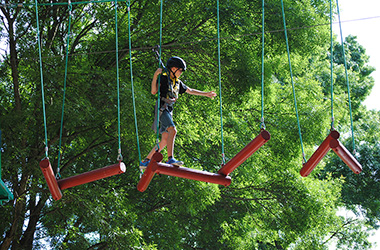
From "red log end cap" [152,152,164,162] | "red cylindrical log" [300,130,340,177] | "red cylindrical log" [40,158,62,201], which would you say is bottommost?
"red cylindrical log" [300,130,340,177]

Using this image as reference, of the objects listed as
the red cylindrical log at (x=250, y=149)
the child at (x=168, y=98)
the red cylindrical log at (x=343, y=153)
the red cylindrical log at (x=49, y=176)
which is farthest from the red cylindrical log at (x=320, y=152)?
the red cylindrical log at (x=49, y=176)

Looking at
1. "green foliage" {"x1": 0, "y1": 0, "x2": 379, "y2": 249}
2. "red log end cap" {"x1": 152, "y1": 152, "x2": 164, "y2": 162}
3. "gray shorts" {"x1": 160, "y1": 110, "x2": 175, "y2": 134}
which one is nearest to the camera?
"red log end cap" {"x1": 152, "y1": 152, "x2": 164, "y2": 162}

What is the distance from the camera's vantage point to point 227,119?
1346cm

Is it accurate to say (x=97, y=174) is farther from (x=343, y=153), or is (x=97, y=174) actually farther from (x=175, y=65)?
(x=343, y=153)

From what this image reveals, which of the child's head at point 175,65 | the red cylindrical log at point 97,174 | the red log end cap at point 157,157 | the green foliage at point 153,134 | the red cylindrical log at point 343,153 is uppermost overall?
the green foliage at point 153,134

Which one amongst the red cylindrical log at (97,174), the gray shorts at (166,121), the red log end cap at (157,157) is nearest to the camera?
the red log end cap at (157,157)

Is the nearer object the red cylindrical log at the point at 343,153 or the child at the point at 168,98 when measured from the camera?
the red cylindrical log at the point at 343,153

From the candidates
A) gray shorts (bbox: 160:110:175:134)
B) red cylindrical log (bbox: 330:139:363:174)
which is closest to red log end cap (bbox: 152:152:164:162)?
gray shorts (bbox: 160:110:175:134)

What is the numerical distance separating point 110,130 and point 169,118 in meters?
5.10

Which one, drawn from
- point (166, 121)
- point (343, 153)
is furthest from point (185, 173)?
point (343, 153)

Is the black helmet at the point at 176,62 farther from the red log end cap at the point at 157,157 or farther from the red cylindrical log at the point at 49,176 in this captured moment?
the red cylindrical log at the point at 49,176

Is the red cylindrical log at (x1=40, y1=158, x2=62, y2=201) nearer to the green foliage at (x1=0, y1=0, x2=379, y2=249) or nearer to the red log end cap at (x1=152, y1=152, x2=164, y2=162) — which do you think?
the red log end cap at (x1=152, y1=152, x2=164, y2=162)

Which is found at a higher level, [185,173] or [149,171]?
[149,171]

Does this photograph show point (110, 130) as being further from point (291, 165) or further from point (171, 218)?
point (291, 165)
